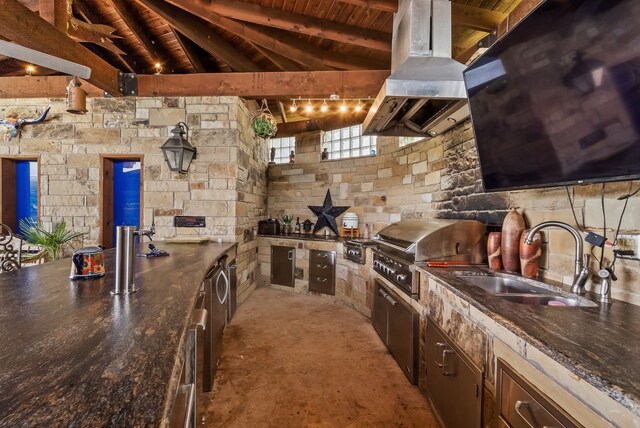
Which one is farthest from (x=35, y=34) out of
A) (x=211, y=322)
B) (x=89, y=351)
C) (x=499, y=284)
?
(x=499, y=284)

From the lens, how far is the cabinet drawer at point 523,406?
0.83m

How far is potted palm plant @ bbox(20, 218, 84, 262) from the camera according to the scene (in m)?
3.13

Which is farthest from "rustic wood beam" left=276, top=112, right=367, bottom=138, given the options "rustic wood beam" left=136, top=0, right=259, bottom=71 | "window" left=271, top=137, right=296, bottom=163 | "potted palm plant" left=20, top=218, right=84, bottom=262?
"potted palm plant" left=20, top=218, right=84, bottom=262

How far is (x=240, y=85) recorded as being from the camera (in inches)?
136

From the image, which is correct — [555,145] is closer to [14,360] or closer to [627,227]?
[627,227]

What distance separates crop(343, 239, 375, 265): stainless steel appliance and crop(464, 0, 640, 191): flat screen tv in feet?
5.72

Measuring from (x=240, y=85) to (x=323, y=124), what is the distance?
1522mm

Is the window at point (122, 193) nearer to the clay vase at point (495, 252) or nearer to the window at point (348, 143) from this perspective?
the window at point (348, 143)

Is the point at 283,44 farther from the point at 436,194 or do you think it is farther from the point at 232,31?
the point at 436,194

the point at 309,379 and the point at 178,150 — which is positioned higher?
the point at 178,150

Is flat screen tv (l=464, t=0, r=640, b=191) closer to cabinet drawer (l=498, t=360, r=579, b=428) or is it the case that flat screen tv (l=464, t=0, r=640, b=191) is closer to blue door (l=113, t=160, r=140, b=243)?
cabinet drawer (l=498, t=360, r=579, b=428)

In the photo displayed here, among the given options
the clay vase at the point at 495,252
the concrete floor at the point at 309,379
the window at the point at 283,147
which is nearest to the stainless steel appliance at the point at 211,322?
the concrete floor at the point at 309,379

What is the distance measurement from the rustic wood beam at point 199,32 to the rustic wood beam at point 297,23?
0.89 ft

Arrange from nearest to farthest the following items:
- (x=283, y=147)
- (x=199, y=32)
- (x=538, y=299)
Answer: (x=538, y=299) → (x=199, y=32) → (x=283, y=147)
